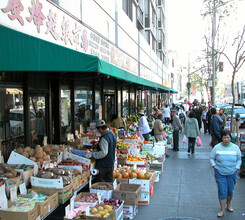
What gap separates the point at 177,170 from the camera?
9195mm

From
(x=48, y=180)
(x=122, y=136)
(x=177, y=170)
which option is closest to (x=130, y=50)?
(x=122, y=136)

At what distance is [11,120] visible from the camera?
6.07m

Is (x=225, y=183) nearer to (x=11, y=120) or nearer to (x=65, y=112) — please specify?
(x=11, y=120)

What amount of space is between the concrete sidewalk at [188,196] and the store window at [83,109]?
10.8 feet

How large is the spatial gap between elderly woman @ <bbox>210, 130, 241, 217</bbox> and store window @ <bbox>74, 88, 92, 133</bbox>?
194 inches

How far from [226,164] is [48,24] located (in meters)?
4.85

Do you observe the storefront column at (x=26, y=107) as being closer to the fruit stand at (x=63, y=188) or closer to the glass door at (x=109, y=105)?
the fruit stand at (x=63, y=188)

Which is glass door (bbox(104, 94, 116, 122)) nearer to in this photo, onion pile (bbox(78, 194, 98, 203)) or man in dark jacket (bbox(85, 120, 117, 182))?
man in dark jacket (bbox(85, 120, 117, 182))

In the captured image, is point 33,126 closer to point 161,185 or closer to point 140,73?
point 161,185

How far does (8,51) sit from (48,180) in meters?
2.21

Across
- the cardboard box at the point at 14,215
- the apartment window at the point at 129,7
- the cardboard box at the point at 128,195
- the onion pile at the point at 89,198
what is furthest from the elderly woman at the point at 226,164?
the apartment window at the point at 129,7

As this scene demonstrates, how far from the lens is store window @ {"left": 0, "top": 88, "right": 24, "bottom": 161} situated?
5.79 m

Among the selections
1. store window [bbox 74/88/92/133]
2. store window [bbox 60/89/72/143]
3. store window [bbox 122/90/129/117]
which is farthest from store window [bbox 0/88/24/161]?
store window [bbox 122/90/129/117]

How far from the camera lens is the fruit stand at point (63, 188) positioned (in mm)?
4281
